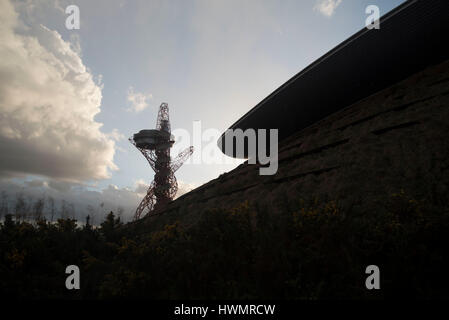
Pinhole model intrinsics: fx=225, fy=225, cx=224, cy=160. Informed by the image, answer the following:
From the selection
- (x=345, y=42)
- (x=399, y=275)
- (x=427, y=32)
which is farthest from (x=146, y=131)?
(x=399, y=275)

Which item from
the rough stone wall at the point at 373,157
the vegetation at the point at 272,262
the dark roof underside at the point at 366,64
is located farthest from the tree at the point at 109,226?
the dark roof underside at the point at 366,64

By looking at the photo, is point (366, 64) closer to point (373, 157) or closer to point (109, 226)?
point (373, 157)

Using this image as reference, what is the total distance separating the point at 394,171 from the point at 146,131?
33.4 m

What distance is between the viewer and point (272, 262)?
12.1 ft

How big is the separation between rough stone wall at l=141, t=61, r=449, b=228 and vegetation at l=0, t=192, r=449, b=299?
105 cm

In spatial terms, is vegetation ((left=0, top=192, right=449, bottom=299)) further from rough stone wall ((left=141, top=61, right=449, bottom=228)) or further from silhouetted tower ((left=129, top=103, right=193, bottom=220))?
silhouetted tower ((left=129, top=103, right=193, bottom=220))

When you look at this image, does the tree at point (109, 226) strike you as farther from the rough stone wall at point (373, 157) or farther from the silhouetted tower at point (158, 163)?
the silhouetted tower at point (158, 163)

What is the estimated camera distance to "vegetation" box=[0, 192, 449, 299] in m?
3.42

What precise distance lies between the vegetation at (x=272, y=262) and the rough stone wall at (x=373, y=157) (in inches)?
41.2

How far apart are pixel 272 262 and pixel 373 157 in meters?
6.16

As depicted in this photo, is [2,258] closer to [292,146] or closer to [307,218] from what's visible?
[307,218]

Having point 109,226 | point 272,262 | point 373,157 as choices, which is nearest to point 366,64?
point 373,157

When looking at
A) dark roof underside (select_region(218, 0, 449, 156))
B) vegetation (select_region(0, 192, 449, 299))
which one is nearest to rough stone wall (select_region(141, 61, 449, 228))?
vegetation (select_region(0, 192, 449, 299))

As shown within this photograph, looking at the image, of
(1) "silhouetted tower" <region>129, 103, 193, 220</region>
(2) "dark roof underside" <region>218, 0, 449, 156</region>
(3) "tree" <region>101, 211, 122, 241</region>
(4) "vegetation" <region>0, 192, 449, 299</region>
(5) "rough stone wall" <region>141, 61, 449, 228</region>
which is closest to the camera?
(4) "vegetation" <region>0, 192, 449, 299</region>
